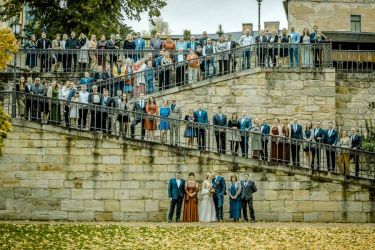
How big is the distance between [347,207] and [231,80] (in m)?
6.49

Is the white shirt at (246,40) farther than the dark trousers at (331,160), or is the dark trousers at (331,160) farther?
the white shirt at (246,40)

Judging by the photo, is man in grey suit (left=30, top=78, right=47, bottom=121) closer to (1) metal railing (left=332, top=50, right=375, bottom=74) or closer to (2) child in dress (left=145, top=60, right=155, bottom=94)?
(2) child in dress (left=145, top=60, right=155, bottom=94)

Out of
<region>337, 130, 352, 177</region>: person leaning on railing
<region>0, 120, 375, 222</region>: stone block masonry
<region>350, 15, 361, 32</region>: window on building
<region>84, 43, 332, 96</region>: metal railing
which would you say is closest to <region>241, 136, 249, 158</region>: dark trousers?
<region>0, 120, 375, 222</region>: stone block masonry

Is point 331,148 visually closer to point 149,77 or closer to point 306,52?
point 306,52

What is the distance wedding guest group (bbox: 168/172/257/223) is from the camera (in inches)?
979

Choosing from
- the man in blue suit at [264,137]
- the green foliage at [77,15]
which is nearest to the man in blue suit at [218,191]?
the man in blue suit at [264,137]

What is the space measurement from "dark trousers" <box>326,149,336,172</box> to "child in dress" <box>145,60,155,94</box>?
6.69m

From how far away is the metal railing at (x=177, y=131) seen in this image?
25.6m

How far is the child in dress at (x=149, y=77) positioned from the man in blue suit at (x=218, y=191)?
16.1ft

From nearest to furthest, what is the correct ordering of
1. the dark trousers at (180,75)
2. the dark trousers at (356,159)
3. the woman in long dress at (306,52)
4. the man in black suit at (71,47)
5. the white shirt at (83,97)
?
the dark trousers at (356,159) → the white shirt at (83,97) → the dark trousers at (180,75) → the woman in long dress at (306,52) → the man in black suit at (71,47)

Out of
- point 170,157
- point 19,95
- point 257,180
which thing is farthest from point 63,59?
point 257,180

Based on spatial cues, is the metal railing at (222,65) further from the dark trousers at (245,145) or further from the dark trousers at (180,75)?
the dark trousers at (245,145)

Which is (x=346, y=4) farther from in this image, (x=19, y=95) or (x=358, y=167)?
(x=19, y=95)

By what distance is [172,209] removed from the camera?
983 inches
